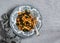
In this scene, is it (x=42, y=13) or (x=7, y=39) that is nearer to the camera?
(x=7, y=39)

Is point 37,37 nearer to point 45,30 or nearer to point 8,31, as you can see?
point 45,30

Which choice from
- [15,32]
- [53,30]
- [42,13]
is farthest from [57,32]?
[15,32]

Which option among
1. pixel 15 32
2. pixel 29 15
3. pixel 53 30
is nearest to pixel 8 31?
pixel 15 32

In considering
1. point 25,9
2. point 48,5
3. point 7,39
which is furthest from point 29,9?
point 7,39

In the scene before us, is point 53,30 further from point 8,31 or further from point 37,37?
point 8,31

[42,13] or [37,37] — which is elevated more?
[42,13]

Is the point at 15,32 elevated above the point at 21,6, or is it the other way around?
the point at 21,6
